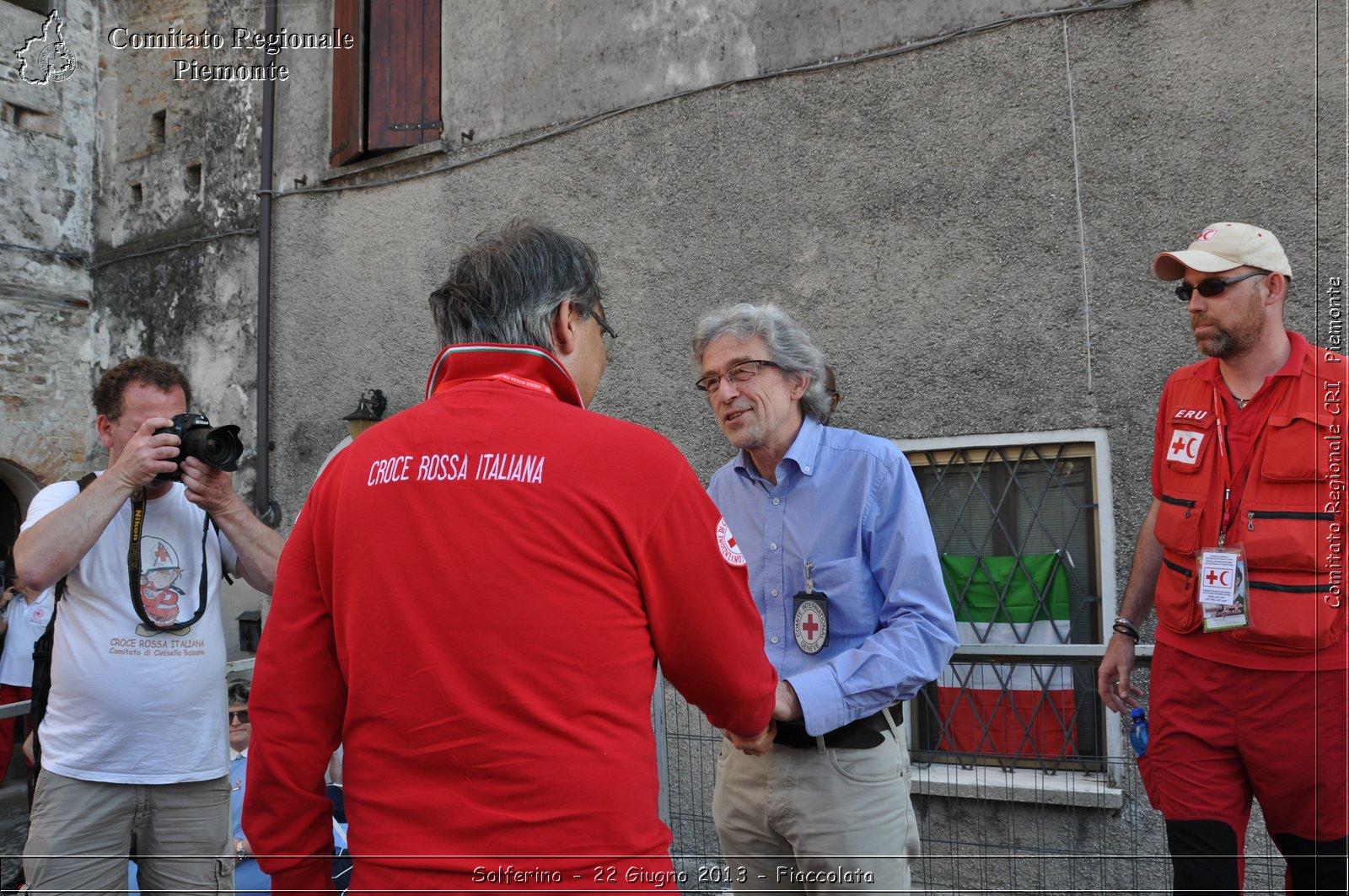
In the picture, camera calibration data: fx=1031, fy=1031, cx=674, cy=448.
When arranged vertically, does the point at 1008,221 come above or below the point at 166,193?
below

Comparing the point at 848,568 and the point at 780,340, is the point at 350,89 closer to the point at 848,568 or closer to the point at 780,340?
the point at 780,340

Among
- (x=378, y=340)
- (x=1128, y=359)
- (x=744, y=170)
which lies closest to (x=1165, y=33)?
(x=1128, y=359)

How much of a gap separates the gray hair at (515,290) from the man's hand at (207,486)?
4.81ft

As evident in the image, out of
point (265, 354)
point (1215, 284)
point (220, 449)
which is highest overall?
point (265, 354)

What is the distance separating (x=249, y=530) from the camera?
3.12 meters

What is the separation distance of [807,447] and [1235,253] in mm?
1295

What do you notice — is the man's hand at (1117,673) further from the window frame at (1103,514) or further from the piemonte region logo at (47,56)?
the piemonte region logo at (47,56)

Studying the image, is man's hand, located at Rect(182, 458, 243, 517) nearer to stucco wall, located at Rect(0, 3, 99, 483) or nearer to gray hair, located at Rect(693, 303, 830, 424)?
gray hair, located at Rect(693, 303, 830, 424)

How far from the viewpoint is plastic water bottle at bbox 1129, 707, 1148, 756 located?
299 cm

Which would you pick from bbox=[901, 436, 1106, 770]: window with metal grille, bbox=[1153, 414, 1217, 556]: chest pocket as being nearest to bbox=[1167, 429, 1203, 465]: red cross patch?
bbox=[1153, 414, 1217, 556]: chest pocket

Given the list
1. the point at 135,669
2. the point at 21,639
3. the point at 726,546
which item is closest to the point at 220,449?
the point at 135,669

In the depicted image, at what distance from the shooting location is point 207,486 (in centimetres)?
300

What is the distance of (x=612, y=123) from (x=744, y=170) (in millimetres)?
1034

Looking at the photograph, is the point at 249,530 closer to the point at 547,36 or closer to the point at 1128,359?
the point at 1128,359
